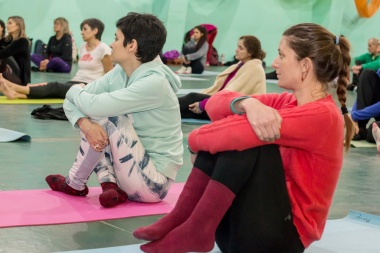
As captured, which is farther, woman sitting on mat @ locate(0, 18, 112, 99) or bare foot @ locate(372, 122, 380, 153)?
woman sitting on mat @ locate(0, 18, 112, 99)

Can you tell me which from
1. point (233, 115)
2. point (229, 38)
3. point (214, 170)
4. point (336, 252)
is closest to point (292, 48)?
point (233, 115)

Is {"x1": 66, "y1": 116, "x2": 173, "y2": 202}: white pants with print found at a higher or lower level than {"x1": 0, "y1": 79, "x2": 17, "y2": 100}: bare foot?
higher

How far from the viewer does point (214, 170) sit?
2357 mm

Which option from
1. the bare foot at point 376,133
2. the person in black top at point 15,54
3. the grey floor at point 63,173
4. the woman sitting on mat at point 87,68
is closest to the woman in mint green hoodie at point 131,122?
the grey floor at point 63,173

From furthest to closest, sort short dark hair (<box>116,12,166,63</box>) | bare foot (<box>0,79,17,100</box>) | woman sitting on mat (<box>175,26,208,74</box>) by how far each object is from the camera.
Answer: woman sitting on mat (<box>175,26,208,74</box>) < bare foot (<box>0,79,17,100</box>) < short dark hair (<box>116,12,166,63</box>)

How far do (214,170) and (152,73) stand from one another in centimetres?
125

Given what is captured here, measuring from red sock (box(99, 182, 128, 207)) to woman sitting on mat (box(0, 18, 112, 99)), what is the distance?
449cm

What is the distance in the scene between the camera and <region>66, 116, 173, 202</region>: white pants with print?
3.35 m

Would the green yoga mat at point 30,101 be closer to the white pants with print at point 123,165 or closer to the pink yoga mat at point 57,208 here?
the pink yoga mat at point 57,208

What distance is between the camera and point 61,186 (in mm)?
3688

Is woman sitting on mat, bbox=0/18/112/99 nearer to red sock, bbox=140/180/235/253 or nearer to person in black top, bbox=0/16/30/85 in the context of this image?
person in black top, bbox=0/16/30/85

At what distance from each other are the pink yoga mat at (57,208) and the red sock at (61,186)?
0.09 ft

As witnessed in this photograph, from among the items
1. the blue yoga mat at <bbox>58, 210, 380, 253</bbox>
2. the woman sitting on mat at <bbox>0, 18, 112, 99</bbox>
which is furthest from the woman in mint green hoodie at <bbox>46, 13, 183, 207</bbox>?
the woman sitting on mat at <bbox>0, 18, 112, 99</bbox>

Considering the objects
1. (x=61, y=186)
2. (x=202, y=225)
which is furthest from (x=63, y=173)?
(x=202, y=225)
